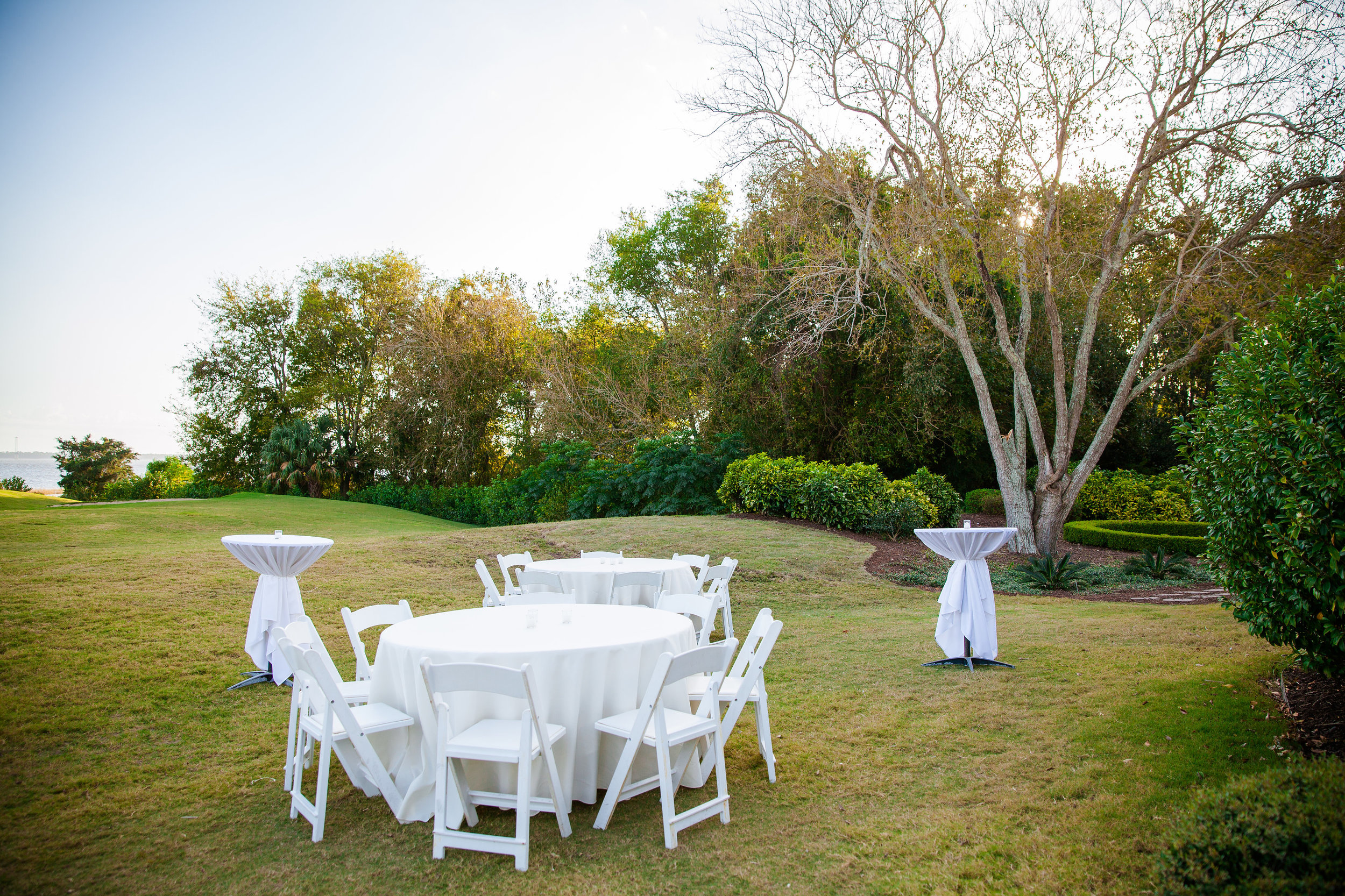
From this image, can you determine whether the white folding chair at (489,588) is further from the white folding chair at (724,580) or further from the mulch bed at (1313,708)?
the mulch bed at (1313,708)

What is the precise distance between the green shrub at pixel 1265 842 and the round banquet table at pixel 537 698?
2197 millimetres

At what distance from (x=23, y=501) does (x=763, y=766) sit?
78.8 ft

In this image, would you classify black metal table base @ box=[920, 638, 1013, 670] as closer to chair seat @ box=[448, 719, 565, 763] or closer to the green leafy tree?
chair seat @ box=[448, 719, 565, 763]

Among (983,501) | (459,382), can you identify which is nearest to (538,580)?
(983,501)

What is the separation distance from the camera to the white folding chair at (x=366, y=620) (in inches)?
169

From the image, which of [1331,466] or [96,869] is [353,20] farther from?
[1331,466]

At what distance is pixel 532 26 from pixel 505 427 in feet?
64.7

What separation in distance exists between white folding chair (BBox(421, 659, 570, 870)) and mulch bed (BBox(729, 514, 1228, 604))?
25.5 feet

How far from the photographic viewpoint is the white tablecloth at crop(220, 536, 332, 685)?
551cm

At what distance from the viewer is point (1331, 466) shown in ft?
11.1

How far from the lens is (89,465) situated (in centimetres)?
3130

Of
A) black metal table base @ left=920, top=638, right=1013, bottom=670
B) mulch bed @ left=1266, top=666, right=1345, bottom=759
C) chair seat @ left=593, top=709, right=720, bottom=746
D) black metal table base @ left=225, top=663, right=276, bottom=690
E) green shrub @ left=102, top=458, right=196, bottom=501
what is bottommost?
black metal table base @ left=225, top=663, right=276, bottom=690

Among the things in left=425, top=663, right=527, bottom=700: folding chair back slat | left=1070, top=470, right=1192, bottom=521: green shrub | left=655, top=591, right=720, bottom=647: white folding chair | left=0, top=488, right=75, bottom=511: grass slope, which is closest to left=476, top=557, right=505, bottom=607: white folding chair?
left=655, top=591, right=720, bottom=647: white folding chair

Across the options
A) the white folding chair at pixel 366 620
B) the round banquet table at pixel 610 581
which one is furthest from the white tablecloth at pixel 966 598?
the white folding chair at pixel 366 620
